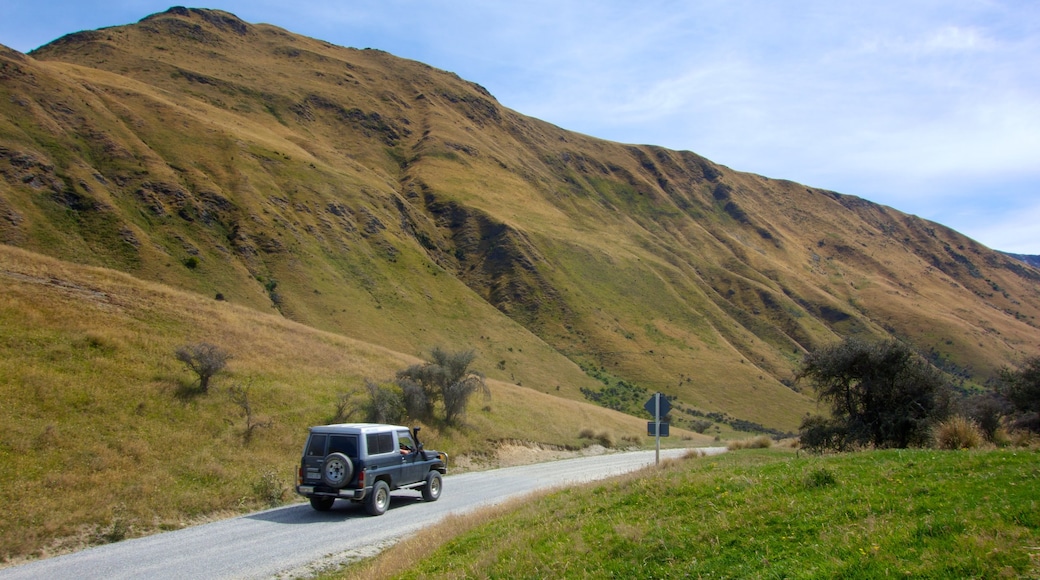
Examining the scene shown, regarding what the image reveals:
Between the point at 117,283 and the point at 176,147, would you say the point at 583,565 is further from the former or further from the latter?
the point at 176,147

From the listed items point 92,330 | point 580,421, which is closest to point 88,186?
point 92,330

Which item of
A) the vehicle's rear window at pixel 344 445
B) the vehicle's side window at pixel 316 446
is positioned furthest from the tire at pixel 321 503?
the vehicle's rear window at pixel 344 445

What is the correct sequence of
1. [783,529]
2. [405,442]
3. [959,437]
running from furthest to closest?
[405,442] → [959,437] → [783,529]

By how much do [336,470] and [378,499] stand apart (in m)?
1.46

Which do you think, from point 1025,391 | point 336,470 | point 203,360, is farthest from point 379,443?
point 1025,391

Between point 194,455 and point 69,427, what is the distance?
317 centimetres

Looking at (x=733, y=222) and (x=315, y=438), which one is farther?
(x=733, y=222)

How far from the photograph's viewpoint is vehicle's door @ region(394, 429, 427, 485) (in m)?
17.0

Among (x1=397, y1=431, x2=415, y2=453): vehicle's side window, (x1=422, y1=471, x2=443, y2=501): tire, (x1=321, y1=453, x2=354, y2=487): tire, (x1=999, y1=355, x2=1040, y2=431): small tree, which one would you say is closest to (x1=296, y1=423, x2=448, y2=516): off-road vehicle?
(x1=321, y1=453, x2=354, y2=487): tire

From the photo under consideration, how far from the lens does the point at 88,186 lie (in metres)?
59.3

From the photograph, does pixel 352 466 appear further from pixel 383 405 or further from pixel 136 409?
pixel 383 405

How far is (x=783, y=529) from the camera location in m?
7.13

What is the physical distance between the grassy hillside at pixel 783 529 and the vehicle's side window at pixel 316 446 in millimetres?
5583

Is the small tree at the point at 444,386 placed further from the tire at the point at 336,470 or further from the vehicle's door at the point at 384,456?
the tire at the point at 336,470
